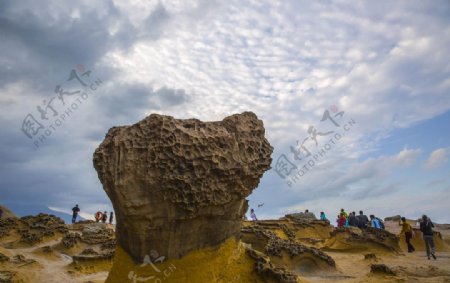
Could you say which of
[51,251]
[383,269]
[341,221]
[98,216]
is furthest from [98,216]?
[383,269]

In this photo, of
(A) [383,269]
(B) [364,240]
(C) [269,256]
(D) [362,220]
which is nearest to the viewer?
(A) [383,269]

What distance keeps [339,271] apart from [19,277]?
28.0ft

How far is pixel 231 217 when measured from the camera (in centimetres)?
657

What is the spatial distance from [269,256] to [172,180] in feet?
20.4

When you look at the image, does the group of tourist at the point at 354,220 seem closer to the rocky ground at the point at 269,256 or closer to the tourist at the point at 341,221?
the tourist at the point at 341,221

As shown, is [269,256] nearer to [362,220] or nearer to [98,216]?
[362,220]

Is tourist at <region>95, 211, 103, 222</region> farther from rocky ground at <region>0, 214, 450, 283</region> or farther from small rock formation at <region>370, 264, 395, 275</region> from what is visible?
small rock formation at <region>370, 264, 395, 275</region>

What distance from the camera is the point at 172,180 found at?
18.6 ft

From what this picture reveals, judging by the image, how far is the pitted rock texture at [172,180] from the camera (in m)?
5.70

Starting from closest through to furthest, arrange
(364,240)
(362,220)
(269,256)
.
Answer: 1. (269,256)
2. (364,240)
3. (362,220)

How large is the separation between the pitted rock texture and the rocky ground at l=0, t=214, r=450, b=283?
69 centimetres

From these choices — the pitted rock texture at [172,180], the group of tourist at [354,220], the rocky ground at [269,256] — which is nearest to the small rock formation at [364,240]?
the rocky ground at [269,256]

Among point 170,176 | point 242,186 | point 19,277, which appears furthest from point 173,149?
point 19,277

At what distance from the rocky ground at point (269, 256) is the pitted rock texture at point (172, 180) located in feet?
2.28
